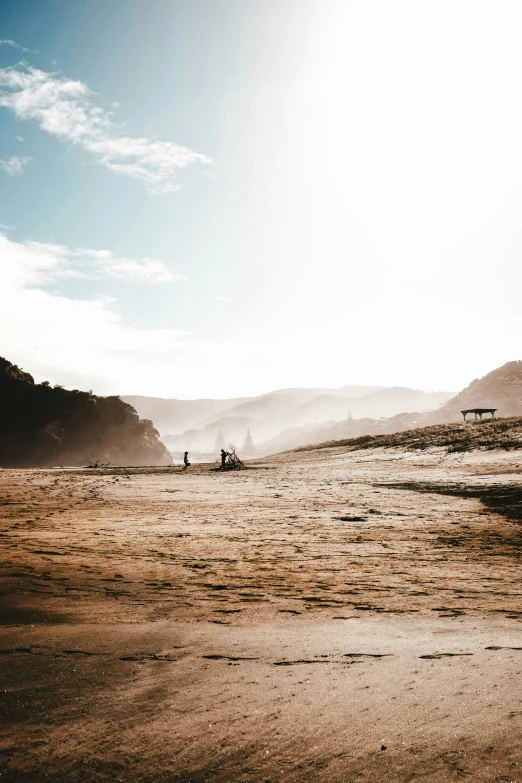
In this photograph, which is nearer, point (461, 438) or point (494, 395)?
point (461, 438)

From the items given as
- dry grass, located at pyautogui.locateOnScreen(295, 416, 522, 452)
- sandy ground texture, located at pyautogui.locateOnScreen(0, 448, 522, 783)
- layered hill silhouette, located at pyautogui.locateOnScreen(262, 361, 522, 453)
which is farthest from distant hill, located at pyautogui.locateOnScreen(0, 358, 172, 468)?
sandy ground texture, located at pyautogui.locateOnScreen(0, 448, 522, 783)

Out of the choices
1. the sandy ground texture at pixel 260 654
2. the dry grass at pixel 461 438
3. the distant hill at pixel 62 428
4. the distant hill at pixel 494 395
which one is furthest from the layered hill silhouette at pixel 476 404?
the sandy ground texture at pixel 260 654

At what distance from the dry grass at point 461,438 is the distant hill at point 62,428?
27395 millimetres

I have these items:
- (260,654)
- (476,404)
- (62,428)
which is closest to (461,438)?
(260,654)

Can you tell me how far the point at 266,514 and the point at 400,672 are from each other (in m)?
7.67

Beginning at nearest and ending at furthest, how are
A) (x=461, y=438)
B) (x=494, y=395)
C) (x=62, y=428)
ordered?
1. (x=461, y=438)
2. (x=62, y=428)
3. (x=494, y=395)

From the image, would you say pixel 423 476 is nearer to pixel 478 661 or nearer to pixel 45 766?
pixel 478 661

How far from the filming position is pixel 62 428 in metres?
→ 45.7

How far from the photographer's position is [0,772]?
218 cm

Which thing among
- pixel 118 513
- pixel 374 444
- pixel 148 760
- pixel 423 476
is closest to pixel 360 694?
pixel 148 760

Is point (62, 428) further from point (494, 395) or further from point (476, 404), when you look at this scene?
point (494, 395)

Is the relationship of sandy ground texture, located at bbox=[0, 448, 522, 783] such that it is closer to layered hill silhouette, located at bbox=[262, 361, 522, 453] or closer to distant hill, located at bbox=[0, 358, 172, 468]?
distant hill, located at bbox=[0, 358, 172, 468]

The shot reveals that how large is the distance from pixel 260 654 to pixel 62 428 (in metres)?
47.4

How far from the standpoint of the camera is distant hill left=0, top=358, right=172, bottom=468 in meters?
43.8
